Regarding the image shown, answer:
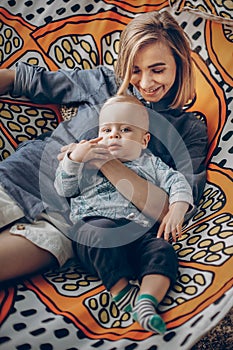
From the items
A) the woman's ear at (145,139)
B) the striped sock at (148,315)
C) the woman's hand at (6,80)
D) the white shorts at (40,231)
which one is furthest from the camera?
the woman's hand at (6,80)

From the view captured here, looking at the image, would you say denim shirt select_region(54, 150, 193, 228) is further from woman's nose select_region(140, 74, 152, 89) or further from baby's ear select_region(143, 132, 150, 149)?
woman's nose select_region(140, 74, 152, 89)

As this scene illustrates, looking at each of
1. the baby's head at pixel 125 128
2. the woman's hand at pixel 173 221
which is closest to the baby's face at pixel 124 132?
the baby's head at pixel 125 128

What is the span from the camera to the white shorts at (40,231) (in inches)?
43.9

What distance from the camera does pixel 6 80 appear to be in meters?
1.39

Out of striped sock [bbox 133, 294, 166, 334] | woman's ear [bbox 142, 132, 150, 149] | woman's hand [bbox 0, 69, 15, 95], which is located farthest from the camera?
woman's hand [bbox 0, 69, 15, 95]

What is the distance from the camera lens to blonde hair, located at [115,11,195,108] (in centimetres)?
130

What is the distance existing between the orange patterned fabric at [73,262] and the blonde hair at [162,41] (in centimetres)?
4

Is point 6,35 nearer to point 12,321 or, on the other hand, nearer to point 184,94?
point 184,94

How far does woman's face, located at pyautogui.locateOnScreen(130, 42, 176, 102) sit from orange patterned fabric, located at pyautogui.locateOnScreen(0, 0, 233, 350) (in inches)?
4.2

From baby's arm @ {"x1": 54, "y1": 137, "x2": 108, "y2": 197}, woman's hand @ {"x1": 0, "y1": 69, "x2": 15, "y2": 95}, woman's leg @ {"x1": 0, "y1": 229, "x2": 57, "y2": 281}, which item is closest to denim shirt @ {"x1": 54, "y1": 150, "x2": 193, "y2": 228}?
baby's arm @ {"x1": 54, "y1": 137, "x2": 108, "y2": 197}

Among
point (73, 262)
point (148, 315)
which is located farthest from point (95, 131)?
point (148, 315)

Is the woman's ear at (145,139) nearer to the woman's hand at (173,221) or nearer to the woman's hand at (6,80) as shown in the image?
the woman's hand at (173,221)

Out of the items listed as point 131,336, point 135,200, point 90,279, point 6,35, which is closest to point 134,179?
point 135,200

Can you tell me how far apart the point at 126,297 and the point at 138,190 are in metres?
0.23
